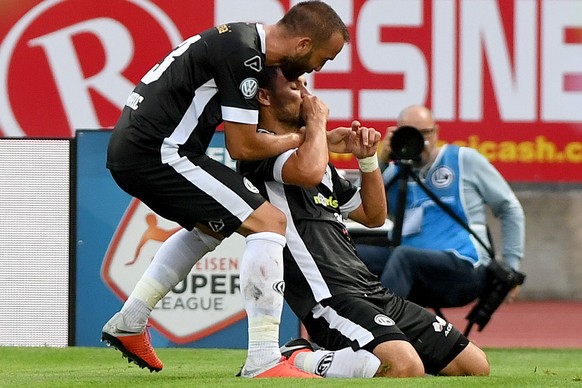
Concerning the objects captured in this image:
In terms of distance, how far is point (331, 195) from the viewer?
602 cm

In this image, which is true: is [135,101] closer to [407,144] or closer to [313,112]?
[313,112]

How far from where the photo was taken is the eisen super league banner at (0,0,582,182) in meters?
11.8

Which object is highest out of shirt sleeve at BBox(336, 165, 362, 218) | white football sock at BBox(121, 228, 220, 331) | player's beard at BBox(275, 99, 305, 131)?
player's beard at BBox(275, 99, 305, 131)

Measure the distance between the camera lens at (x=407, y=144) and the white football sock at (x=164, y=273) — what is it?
100 inches

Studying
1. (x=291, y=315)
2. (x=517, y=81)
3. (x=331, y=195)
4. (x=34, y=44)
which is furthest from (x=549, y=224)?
(x=331, y=195)

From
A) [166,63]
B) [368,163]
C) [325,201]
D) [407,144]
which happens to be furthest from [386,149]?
[166,63]

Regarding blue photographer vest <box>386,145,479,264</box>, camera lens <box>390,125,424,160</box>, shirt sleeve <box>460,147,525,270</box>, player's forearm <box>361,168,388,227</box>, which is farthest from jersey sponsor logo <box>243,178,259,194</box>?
shirt sleeve <box>460,147,525,270</box>

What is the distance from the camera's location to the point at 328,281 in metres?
5.74

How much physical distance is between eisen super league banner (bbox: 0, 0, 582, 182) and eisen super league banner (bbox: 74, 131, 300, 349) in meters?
3.22

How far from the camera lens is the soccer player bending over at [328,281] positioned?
5.61m

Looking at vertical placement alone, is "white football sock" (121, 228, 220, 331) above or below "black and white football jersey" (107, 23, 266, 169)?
below

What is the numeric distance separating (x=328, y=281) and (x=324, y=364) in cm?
34

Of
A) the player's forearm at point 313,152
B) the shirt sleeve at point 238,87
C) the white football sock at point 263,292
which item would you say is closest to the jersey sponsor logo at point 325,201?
the player's forearm at point 313,152

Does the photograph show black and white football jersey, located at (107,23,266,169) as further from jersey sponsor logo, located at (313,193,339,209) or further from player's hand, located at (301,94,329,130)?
jersey sponsor logo, located at (313,193,339,209)
